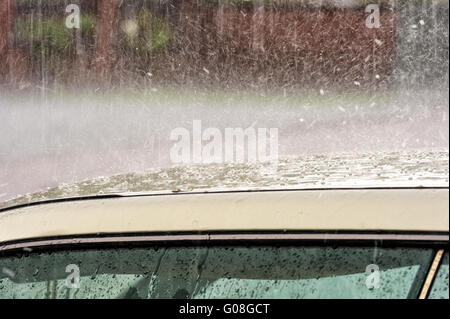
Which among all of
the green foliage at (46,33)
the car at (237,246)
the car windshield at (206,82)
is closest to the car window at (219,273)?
the car at (237,246)

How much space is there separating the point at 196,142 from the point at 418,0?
5.50 meters

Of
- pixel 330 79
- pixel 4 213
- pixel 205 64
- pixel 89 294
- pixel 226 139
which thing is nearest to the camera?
Result: pixel 89 294

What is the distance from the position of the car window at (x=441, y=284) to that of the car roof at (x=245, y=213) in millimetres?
60

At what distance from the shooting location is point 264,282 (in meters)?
1.47

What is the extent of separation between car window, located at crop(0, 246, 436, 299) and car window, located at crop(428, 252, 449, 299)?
27 mm

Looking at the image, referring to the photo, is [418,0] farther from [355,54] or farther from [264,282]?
[264,282]

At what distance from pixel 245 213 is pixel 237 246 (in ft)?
0.20

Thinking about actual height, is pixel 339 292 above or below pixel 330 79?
below

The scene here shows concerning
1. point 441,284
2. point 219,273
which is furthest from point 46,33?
point 441,284

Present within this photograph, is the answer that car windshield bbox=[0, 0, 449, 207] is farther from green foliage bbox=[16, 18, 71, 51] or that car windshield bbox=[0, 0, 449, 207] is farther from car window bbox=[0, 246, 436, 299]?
car window bbox=[0, 246, 436, 299]

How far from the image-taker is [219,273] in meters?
1.51

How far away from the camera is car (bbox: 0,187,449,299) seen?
4.46ft

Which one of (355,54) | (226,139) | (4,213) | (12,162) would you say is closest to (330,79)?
(355,54)

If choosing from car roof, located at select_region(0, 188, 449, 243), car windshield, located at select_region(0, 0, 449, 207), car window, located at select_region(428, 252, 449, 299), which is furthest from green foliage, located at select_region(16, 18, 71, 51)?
car window, located at select_region(428, 252, 449, 299)
